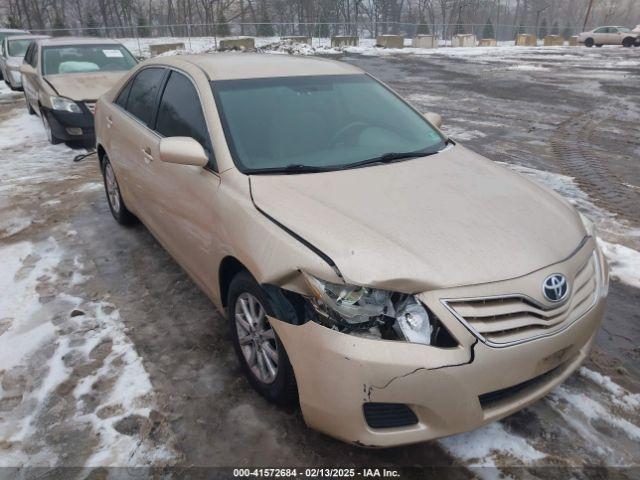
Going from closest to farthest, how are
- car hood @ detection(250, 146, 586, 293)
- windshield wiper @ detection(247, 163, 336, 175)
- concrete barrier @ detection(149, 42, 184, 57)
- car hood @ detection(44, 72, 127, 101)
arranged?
car hood @ detection(250, 146, 586, 293) < windshield wiper @ detection(247, 163, 336, 175) < car hood @ detection(44, 72, 127, 101) < concrete barrier @ detection(149, 42, 184, 57)

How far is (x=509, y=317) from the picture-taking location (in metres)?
2.02

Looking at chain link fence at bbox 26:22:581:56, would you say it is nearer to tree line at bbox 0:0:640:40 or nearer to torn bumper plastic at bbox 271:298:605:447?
tree line at bbox 0:0:640:40

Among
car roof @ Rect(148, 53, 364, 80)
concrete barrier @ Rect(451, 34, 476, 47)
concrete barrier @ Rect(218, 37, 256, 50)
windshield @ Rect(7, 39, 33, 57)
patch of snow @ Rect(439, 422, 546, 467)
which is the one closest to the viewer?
patch of snow @ Rect(439, 422, 546, 467)

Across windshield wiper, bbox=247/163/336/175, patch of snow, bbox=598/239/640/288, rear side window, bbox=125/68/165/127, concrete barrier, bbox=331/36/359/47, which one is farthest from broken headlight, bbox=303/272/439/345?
concrete barrier, bbox=331/36/359/47

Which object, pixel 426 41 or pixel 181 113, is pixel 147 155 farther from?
pixel 426 41

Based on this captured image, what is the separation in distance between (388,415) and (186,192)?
71.9 inches

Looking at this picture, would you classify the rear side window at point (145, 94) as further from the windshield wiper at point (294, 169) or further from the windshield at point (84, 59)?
the windshield at point (84, 59)

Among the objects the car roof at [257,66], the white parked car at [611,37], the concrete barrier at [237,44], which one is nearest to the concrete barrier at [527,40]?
the white parked car at [611,37]

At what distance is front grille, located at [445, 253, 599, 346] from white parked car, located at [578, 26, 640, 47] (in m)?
38.3

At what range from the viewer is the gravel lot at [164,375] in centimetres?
230

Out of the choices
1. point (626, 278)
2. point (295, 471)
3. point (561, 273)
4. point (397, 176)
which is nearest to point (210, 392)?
point (295, 471)

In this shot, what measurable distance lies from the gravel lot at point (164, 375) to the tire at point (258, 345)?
0.48ft

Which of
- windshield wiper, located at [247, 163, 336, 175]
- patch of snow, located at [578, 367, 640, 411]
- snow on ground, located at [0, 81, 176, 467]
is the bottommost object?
snow on ground, located at [0, 81, 176, 467]

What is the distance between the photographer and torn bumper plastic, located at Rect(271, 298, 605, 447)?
6.24 ft
